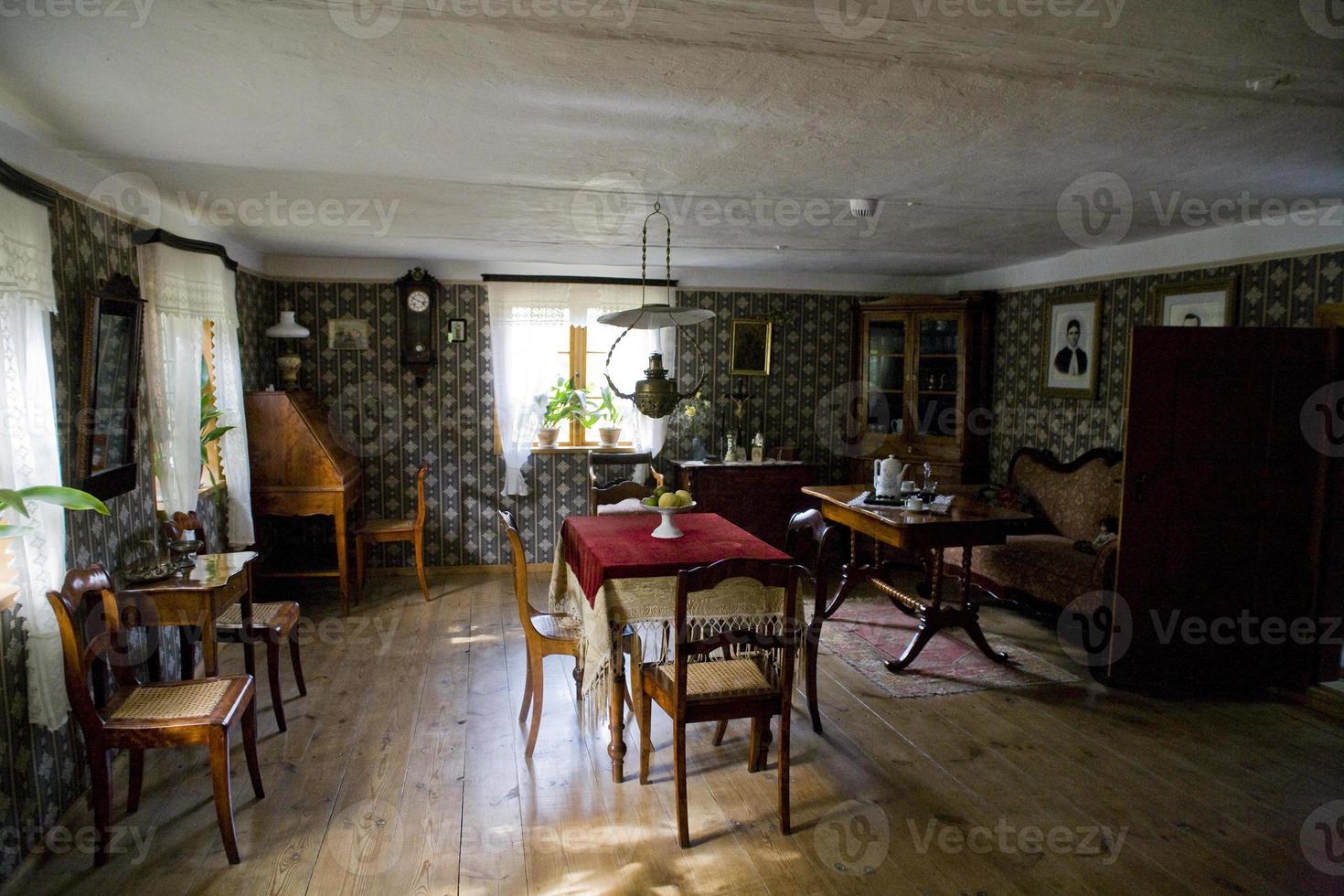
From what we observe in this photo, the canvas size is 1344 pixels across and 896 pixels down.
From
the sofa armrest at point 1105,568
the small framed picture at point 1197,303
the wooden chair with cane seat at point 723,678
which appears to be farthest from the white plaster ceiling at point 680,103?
Answer: the sofa armrest at point 1105,568

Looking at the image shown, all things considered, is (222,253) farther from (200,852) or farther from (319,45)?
(200,852)

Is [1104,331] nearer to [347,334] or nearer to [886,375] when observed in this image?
[886,375]

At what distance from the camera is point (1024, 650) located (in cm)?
475

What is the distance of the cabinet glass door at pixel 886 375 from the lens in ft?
21.8

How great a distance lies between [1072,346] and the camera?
5688 mm

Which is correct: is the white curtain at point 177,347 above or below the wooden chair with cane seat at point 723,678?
above

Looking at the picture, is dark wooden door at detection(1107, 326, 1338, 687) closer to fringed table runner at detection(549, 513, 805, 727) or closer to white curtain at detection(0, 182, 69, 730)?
fringed table runner at detection(549, 513, 805, 727)

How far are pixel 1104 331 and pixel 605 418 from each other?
367 centimetres

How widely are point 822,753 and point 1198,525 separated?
7.55 ft

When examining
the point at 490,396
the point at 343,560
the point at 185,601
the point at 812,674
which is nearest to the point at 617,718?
the point at 812,674

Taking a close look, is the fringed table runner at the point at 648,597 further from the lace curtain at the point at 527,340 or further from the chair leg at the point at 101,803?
the lace curtain at the point at 527,340

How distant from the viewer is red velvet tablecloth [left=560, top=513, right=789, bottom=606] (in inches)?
126

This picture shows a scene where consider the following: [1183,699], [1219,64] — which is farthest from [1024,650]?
[1219,64]

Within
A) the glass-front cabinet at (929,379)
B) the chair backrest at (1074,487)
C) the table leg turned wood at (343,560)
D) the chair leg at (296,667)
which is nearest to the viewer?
the chair leg at (296,667)
